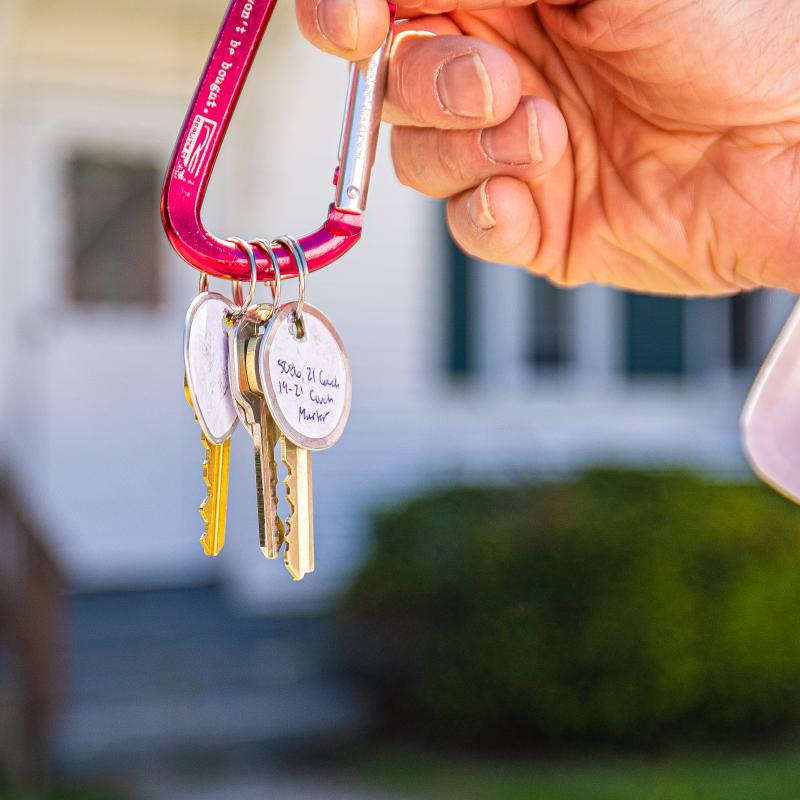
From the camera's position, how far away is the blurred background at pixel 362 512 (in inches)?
211

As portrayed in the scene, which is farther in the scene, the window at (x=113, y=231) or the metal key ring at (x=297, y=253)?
the window at (x=113, y=231)

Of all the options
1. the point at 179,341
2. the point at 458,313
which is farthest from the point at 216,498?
the point at 458,313

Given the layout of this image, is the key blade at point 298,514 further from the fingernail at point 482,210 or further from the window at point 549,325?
the window at point 549,325

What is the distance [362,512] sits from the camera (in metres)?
6.52

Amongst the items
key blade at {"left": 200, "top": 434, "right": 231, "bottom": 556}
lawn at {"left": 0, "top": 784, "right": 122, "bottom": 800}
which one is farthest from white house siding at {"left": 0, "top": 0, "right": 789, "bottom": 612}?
key blade at {"left": 200, "top": 434, "right": 231, "bottom": 556}

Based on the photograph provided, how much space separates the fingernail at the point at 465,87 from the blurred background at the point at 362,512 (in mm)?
4138

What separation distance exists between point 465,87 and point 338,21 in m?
0.17

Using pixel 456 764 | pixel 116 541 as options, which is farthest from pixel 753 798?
pixel 116 541

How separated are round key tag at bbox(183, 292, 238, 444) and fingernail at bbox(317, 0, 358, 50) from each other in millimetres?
261

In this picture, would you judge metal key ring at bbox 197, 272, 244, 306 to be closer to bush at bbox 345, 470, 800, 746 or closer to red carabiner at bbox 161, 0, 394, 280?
red carabiner at bbox 161, 0, 394, 280

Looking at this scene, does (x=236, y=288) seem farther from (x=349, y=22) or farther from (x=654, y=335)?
(x=654, y=335)

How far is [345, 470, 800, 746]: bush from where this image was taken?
5379mm

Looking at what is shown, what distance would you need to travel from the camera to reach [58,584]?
4965 mm

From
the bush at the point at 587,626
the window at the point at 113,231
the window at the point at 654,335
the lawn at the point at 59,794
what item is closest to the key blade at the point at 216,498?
the lawn at the point at 59,794
